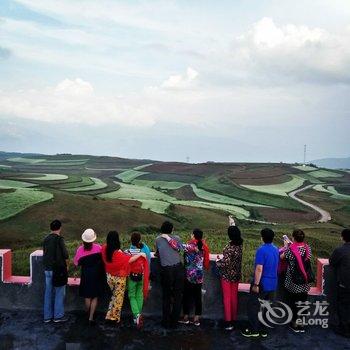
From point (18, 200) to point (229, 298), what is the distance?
1728 inches

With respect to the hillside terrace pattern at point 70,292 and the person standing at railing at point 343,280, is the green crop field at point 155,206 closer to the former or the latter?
the hillside terrace pattern at point 70,292

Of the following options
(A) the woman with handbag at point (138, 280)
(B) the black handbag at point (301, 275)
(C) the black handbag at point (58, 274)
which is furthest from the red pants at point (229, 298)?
(C) the black handbag at point (58, 274)

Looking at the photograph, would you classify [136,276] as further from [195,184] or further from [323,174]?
[323,174]

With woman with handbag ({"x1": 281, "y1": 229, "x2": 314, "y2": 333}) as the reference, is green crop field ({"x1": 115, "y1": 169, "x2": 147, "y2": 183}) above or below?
below

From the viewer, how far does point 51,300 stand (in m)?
9.15

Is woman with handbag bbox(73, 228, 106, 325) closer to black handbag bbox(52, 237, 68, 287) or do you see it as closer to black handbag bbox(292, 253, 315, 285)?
black handbag bbox(52, 237, 68, 287)

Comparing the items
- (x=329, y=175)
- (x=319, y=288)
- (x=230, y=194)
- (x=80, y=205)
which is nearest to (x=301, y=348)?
(x=319, y=288)

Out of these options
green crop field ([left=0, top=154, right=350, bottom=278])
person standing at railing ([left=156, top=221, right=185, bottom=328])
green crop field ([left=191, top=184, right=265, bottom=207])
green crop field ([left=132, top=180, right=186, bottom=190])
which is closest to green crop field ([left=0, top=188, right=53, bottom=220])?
green crop field ([left=0, top=154, right=350, bottom=278])

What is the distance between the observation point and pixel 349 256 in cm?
876

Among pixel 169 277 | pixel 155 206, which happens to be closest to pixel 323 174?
pixel 155 206

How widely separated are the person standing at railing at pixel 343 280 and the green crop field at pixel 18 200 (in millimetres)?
39068

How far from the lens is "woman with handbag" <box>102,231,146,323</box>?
8.86 m

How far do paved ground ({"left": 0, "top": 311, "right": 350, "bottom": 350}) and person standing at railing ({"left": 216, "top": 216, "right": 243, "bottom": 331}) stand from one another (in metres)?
0.42

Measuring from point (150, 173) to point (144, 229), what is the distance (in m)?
79.3
